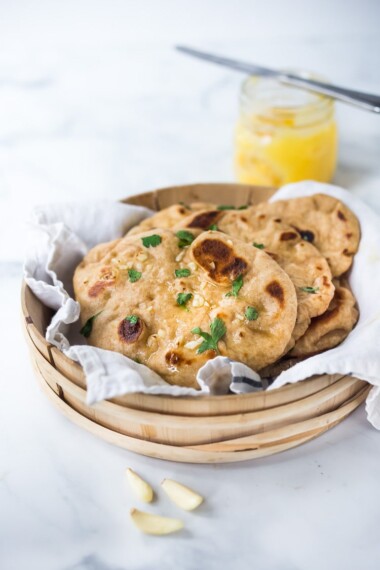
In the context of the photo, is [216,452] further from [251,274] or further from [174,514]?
[251,274]

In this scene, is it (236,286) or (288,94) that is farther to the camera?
(288,94)

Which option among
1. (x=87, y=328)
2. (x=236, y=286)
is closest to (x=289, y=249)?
(x=236, y=286)

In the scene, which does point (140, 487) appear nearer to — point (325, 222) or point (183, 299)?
point (183, 299)

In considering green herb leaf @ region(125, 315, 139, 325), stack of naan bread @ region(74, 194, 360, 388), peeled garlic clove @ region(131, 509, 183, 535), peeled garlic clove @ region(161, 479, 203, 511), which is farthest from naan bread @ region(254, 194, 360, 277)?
peeled garlic clove @ region(131, 509, 183, 535)

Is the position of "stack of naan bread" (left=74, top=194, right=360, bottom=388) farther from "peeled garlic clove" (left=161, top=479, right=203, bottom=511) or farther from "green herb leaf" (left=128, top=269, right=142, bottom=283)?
"peeled garlic clove" (left=161, top=479, right=203, bottom=511)

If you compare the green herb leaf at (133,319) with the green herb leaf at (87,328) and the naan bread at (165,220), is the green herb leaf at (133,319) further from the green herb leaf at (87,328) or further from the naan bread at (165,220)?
the naan bread at (165,220)

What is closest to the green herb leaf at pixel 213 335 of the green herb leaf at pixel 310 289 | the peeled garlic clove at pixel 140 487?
the green herb leaf at pixel 310 289
